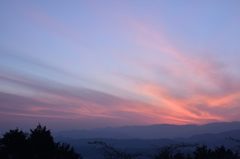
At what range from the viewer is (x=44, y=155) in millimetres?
21484

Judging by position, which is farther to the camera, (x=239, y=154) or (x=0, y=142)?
(x=239, y=154)

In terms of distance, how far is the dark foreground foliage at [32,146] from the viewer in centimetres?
2097

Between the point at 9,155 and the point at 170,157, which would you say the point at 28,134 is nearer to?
the point at 9,155

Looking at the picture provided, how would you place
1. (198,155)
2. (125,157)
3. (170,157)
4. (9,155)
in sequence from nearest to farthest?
1. (9,155)
2. (125,157)
3. (170,157)
4. (198,155)

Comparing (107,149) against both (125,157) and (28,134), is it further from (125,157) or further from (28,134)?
(28,134)

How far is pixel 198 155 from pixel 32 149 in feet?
Answer: 42.4

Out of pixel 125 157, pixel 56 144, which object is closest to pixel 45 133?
pixel 56 144

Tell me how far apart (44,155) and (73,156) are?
1523 millimetres

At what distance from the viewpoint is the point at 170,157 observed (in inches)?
1093

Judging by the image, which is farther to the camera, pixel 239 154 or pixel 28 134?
pixel 239 154

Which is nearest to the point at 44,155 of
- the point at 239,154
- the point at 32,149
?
the point at 32,149

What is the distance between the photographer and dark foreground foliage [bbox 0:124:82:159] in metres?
21.0

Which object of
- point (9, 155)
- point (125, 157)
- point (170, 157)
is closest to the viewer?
point (9, 155)

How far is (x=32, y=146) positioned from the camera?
21250 millimetres
